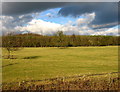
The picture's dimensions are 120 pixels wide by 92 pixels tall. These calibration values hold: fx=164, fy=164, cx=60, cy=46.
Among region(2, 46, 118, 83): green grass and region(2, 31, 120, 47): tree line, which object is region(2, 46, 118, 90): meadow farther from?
region(2, 31, 120, 47): tree line

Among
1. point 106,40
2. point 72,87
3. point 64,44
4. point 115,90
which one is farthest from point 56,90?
point 106,40

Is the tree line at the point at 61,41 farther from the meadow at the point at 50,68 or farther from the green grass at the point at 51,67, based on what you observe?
the meadow at the point at 50,68

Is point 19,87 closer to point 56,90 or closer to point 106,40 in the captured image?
point 56,90

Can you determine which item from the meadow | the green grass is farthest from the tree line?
the meadow

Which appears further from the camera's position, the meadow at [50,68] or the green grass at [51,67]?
the green grass at [51,67]

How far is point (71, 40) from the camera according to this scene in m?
78.3

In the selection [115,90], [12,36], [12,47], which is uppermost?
[12,36]

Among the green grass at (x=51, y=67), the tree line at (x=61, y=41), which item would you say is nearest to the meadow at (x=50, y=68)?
the green grass at (x=51, y=67)

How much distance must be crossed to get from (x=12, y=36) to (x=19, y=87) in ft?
82.5

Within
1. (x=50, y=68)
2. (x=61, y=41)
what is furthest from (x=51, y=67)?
(x=61, y=41)

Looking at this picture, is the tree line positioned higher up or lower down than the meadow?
higher up

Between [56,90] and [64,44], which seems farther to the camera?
[64,44]

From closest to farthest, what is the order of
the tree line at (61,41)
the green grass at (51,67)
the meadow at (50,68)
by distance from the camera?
the meadow at (50,68)
the green grass at (51,67)
the tree line at (61,41)

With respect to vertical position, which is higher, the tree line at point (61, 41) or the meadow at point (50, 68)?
the tree line at point (61, 41)
